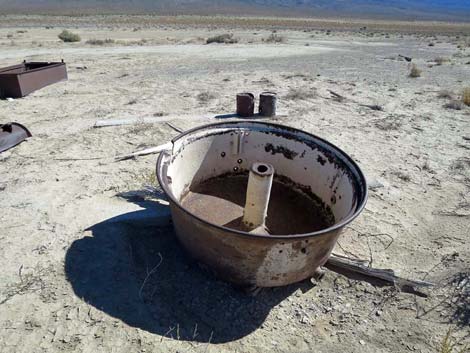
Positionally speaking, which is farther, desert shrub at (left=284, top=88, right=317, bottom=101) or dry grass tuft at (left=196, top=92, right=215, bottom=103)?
desert shrub at (left=284, top=88, right=317, bottom=101)

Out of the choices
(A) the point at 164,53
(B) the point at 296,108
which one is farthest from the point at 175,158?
(A) the point at 164,53

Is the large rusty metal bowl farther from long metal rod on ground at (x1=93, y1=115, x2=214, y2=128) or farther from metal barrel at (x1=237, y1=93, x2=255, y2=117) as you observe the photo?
metal barrel at (x1=237, y1=93, x2=255, y2=117)

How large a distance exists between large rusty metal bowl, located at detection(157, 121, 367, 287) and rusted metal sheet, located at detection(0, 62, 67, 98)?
613 cm

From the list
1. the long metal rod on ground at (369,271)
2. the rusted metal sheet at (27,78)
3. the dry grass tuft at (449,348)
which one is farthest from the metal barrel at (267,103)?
the rusted metal sheet at (27,78)

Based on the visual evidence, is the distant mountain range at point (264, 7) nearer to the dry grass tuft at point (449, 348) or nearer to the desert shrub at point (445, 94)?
the desert shrub at point (445, 94)

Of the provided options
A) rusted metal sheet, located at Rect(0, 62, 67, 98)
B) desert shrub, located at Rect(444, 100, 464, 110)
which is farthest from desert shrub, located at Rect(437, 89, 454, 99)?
rusted metal sheet, located at Rect(0, 62, 67, 98)

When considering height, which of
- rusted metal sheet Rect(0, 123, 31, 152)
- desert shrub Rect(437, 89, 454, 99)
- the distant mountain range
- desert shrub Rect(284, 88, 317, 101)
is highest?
the distant mountain range

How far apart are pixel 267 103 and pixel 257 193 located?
4.23m

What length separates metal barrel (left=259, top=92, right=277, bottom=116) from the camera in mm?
6898

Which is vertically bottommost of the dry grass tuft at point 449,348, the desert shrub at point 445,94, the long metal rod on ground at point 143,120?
the dry grass tuft at point 449,348

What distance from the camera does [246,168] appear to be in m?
4.23

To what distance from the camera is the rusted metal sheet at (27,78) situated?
7484mm

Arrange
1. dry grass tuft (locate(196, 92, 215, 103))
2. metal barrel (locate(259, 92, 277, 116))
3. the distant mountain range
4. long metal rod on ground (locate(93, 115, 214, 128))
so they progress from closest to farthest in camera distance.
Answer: long metal rod on ground (locate(93, 115, 214, 128)) < metal barrel (locate(259, 92, 277, 116)) < dry grass tuft (locate(196, 92, 215, 103)) < the distant mountain range

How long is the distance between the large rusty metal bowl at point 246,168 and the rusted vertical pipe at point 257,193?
540 millimetres
